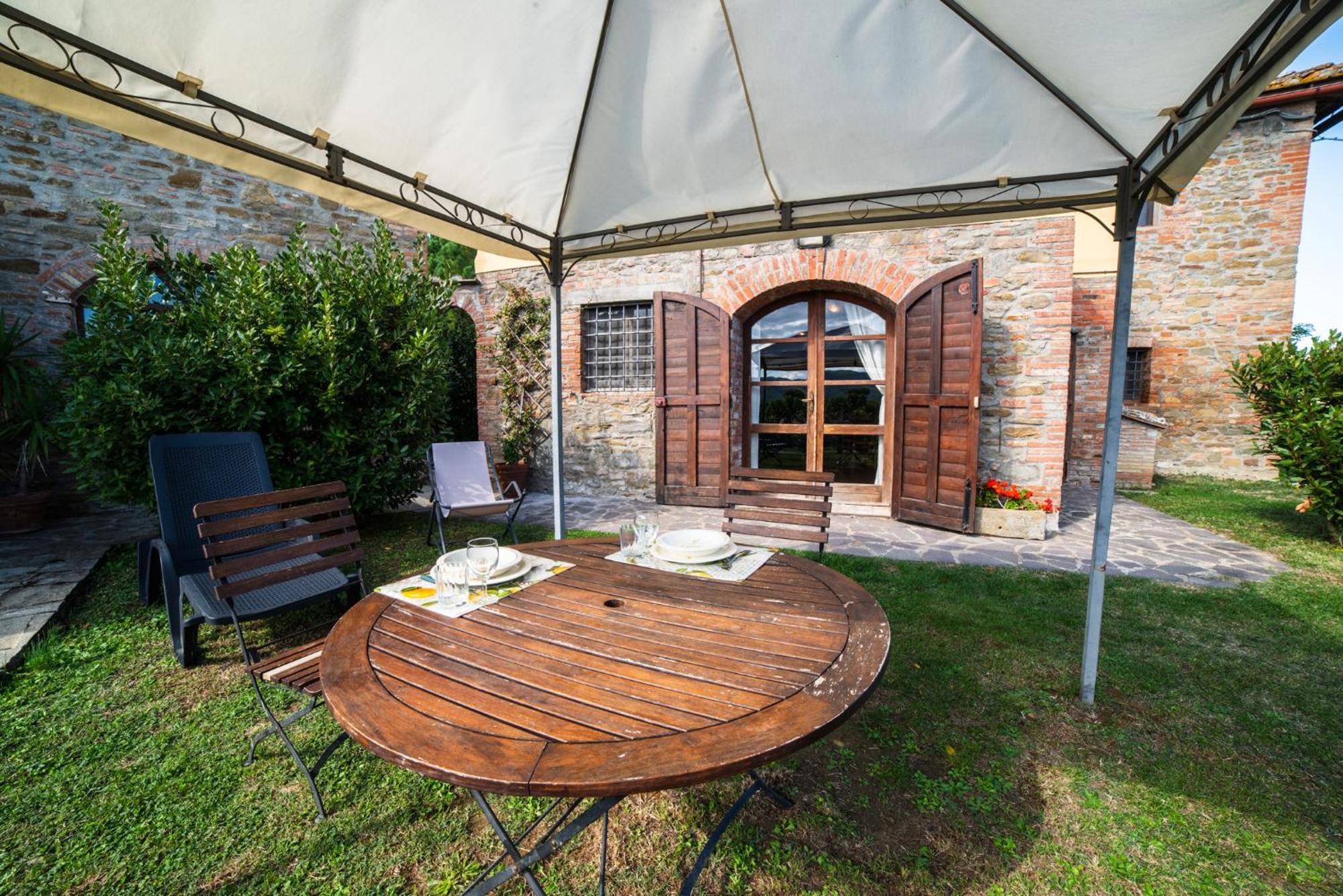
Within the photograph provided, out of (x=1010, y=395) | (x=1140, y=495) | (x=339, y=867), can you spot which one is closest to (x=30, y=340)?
(x=339, y=867)

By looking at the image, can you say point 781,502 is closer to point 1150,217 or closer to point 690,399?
point 690,399

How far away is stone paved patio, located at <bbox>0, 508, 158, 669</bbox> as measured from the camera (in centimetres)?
272

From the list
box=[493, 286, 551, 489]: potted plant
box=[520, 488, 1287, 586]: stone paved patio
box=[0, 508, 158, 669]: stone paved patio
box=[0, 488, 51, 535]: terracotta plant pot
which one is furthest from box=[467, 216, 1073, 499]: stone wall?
box=[0, 488, 51, 535]: terracotta plant pot

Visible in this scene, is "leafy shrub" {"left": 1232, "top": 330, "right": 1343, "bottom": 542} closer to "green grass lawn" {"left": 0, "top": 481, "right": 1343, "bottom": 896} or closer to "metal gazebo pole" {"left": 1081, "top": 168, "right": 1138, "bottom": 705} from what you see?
"green grass lawn" {"left": 0, "top": 481, "right": 1343, "bottom": 896}

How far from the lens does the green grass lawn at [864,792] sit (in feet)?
4.79

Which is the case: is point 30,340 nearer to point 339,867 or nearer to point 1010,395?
point 339,867

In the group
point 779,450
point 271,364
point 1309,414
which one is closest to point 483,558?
point 271,364

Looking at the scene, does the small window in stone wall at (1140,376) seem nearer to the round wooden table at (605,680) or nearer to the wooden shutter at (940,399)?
the wooden shutter at (940,399)

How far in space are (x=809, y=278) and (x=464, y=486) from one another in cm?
402

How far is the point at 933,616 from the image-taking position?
304cm

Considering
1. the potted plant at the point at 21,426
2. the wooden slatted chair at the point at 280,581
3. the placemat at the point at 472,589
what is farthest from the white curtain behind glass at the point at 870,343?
the potted plant at the point at 21,426

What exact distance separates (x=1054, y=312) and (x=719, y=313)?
3094mm

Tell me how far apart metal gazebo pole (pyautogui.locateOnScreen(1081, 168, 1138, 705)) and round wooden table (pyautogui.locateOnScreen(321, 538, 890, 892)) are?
1356 mm

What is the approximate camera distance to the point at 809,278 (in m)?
5.50
